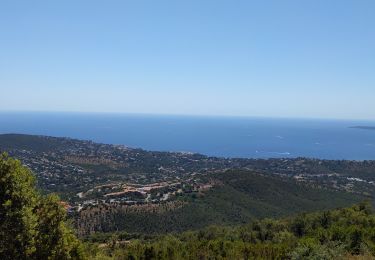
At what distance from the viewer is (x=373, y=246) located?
2839cm

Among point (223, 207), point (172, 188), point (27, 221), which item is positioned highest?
point (27, 221)

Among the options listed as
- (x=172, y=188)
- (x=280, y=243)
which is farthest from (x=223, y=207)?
(x=280, y=243)

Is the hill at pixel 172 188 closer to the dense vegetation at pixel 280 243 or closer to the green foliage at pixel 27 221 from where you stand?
the dense vegetation at pixel 280 243

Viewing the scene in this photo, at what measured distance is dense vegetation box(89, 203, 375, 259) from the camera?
79.4ft

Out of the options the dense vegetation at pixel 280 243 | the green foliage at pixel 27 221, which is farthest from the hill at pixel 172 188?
the green foliage at pixel 27 221

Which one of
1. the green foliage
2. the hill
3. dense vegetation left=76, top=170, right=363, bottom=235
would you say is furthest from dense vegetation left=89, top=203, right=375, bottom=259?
dense vegetation left=76, top=170, right=363, bottom=235

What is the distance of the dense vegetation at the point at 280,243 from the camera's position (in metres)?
24.2

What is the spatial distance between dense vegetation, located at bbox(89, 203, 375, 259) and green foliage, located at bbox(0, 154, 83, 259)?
8.08 m

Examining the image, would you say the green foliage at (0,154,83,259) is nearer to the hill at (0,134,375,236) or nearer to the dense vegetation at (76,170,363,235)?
the hill at (0,134,375,236)

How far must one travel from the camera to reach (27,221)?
11.0 metres

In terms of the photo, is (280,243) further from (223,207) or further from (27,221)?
(223,207)

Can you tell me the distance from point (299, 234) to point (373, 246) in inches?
788

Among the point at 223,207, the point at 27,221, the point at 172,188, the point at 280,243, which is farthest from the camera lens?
the point at 172,188

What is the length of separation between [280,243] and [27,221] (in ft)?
104
